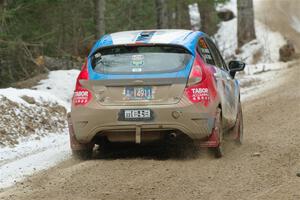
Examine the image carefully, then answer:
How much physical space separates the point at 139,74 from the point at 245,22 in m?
22.6

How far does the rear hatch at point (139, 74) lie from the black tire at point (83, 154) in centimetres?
94

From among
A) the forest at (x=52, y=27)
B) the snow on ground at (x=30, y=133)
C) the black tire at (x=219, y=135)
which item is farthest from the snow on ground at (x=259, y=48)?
the black tire at (x=219, y=135)

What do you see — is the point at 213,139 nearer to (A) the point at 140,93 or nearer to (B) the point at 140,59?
(A) the point at 140,93

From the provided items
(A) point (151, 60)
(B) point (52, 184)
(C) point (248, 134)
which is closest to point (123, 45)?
(A) point (151, 60)

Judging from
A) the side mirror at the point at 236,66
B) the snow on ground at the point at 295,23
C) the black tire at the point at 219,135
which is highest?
the side mirror at the point at 236,66

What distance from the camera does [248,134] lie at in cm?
1173

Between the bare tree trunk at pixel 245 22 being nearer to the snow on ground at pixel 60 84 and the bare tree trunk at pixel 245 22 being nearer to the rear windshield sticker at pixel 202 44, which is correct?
the snow on ground at pixel 60 84

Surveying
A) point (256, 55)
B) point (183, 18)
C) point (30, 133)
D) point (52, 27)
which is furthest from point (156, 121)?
point (183, 18)

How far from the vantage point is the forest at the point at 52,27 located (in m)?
16.6

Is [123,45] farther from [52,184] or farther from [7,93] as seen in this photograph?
[7,93]

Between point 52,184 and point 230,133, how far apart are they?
12.5 feet

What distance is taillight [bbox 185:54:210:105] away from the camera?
28.1 ft

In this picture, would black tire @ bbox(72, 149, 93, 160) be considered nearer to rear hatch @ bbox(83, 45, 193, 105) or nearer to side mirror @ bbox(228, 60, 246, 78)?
rear hatch @ bbox(83, 45, 193, 105)

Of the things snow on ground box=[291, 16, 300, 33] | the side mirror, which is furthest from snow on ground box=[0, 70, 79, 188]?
snow on ground box=[291, 16, 300, 33]
